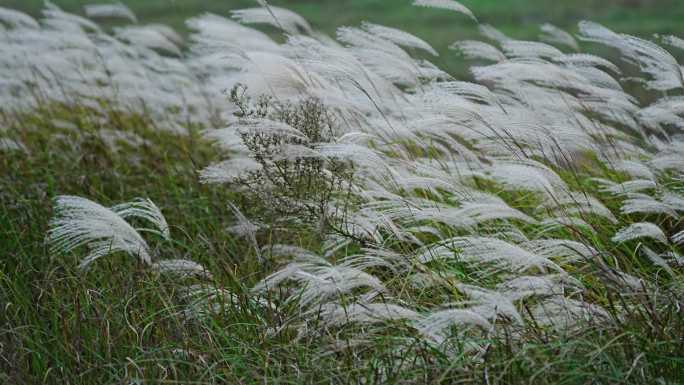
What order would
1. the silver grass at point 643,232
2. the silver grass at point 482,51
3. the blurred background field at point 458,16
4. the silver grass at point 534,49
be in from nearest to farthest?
1. the silver grass at point 643,232
2. the silver grass at point 534,49
3. the silver grass at point 482,51
4. the blurred background field at point 458,16

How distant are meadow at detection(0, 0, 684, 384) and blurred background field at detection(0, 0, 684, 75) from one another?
29.8ft

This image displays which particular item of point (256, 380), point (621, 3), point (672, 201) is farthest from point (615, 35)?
point (621, 3)

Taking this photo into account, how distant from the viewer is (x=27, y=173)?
4512mm

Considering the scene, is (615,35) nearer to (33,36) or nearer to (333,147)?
(333,147)

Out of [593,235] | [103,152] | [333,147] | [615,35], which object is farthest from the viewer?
[103,152]

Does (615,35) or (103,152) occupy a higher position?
(615,35)

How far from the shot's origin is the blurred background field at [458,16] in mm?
14359

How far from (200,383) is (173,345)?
0.95 ft

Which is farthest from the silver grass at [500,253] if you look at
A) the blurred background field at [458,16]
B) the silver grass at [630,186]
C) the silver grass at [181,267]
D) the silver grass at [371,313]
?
the blurred background field at [458,16]

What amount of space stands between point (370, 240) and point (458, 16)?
1630cm

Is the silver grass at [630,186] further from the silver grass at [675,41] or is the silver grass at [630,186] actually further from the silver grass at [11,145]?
the silver grass at [11,145]

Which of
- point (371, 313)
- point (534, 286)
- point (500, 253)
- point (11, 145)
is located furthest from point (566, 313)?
point (11, 145)

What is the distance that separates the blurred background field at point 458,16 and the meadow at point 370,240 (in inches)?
358

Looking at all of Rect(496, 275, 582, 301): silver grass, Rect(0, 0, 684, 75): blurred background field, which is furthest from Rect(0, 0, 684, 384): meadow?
Rect(0, 0, 684, 75): blurred background field
